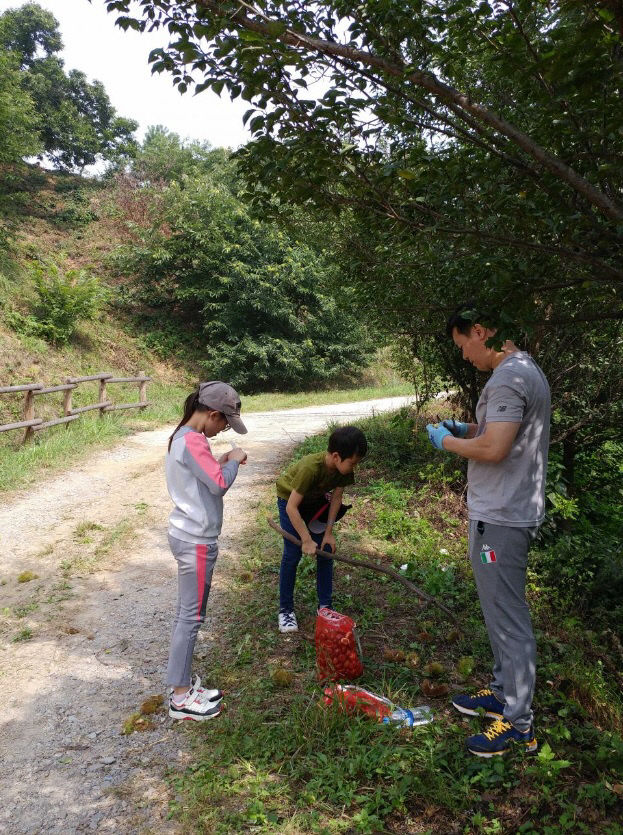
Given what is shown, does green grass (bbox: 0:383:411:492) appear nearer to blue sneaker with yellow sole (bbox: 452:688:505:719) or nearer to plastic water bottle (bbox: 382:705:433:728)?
plastic water bottle (bbox: 382:705:433:728)

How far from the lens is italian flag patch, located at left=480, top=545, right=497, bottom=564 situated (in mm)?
2559

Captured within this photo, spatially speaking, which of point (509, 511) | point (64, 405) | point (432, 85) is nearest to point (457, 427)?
point (509, 511)

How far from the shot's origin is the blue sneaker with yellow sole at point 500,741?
8.52ft

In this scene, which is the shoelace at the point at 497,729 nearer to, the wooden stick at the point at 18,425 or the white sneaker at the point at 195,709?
the white sneaker at the point at 195,709

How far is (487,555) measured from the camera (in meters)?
2.58

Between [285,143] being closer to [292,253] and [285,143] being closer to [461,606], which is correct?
[461,606]

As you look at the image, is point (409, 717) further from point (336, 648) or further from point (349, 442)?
point (349, 442)

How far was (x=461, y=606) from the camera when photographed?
14.1ft

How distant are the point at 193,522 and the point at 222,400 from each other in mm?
661

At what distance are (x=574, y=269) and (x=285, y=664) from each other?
277 centimetres

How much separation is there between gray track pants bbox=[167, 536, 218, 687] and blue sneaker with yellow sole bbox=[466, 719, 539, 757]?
147 centimetres

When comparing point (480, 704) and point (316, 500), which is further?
point (316, 500)

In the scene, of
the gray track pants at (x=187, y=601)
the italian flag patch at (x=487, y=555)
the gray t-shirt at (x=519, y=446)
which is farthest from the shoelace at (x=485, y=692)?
the gray track pants at (x=187, y=601)

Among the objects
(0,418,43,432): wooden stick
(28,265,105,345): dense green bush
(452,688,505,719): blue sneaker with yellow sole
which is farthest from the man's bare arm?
(28,265,105,345): dense green bush
